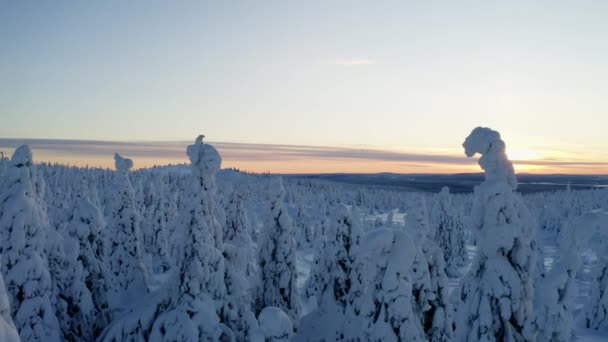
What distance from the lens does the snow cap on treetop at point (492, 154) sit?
1280 cm

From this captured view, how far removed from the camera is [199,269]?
1471cm

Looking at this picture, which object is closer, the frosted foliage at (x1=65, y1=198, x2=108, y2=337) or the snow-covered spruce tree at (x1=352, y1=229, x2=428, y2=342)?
the snow-covered spruce tree at (x1=352, y1=229, x2=428, y2=342)

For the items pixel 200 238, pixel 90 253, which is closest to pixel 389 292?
pixel 200 238

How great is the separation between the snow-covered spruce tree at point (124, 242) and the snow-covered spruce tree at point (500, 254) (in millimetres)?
22323

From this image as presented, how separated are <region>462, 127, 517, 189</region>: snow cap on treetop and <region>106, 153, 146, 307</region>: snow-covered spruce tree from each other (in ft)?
73.9

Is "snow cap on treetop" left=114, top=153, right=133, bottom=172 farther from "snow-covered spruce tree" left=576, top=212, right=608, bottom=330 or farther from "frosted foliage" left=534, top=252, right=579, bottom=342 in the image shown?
"snow-covered spruce tree" left=576, top=212, right=608, bottom=330

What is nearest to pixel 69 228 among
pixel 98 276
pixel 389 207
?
pixel 98 276

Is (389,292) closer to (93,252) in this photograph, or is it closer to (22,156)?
(22,156)

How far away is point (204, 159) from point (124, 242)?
1710cm

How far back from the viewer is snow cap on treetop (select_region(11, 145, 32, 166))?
16.4 m

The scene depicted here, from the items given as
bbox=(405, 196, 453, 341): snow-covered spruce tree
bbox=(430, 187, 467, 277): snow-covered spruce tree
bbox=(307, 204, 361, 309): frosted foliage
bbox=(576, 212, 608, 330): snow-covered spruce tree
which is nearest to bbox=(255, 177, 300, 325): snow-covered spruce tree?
bbox=(307, 204, 361, 309): frosted foliage

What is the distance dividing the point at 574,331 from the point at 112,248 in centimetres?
3101

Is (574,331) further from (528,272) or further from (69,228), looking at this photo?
(69,228)

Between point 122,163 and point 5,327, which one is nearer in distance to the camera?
point 5,327
